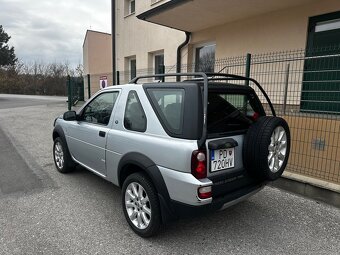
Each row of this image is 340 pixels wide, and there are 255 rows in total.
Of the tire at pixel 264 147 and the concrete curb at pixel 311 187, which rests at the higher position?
the tire at pixel 264 147

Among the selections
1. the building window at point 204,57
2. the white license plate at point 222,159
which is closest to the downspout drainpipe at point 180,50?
the building window at point 204,57

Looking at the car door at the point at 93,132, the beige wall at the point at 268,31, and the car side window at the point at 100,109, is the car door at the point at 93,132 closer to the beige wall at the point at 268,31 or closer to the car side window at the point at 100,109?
the car side window at the point at 100,109

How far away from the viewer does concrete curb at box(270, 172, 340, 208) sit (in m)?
3.64

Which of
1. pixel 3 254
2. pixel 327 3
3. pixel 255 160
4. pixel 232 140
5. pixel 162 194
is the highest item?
pixel 327 3

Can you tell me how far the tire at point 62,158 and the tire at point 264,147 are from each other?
3093 mm

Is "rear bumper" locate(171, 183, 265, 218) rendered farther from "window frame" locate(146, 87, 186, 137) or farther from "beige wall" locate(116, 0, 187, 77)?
"beige wall" locate(116, 0, 187, 77)

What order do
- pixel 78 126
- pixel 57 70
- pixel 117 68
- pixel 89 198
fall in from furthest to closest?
pixel 57 70
pixel 117 68
pixel 78 126
pixel 89 198

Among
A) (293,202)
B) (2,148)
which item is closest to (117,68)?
(2,148)

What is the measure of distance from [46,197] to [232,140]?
9.26 feet

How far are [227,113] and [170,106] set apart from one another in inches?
25.3

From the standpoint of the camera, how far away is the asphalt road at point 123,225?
2.67m

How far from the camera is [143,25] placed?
11.4 meters

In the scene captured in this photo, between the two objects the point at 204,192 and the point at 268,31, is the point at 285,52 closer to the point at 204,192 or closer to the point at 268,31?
the point at 268,31

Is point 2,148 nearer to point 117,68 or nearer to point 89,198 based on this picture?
point 89,198
